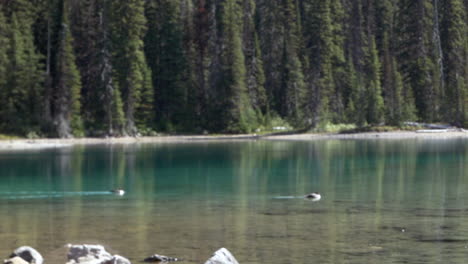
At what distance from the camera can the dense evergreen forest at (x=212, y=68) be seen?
8006 cm

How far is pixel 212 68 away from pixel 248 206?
62833mm

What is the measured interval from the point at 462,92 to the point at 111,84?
35835mm

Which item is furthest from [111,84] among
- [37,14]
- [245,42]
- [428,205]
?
[428,205]

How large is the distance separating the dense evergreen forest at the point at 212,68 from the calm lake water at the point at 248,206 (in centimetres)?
2495

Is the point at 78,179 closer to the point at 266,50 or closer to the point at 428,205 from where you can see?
the point at 428,205

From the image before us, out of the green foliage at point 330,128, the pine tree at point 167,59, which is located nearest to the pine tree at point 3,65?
the pine tree at point 167,59

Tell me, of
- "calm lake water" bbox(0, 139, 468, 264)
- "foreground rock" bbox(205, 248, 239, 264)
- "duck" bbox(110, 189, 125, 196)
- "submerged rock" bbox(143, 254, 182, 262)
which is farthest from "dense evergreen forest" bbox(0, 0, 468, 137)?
"foreground rock" bbox(205, 248, 239, 264)

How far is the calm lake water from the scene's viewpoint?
19.8 meters

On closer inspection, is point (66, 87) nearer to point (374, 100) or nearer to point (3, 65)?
point (3, 65)

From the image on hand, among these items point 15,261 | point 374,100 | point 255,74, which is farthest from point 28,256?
point 255,74

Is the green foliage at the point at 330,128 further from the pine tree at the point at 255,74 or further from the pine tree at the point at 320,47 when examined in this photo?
the pine tree at the point at 255,74

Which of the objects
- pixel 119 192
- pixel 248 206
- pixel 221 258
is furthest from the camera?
pixel 119 192

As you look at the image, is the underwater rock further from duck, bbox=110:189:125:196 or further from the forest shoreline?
the forest shoreline

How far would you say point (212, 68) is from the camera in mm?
90562
